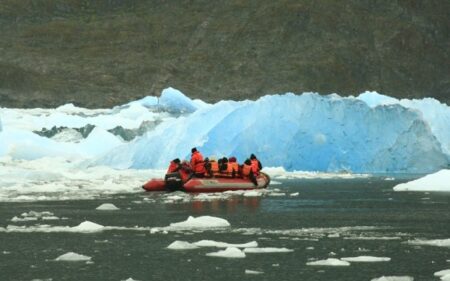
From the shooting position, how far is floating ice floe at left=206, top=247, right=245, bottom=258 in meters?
12.3

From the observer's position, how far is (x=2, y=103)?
92875 millimetres

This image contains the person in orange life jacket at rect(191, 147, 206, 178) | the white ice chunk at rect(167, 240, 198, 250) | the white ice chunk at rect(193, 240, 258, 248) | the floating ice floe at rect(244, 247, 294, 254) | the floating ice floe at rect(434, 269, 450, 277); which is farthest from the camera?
the person in orange life jacket at rect(191, 147, 206, 178)

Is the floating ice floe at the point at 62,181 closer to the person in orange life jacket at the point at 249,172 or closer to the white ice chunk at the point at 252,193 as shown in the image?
the person in orange life jacket at the point at 249,172

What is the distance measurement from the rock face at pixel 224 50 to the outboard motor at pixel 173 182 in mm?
70376

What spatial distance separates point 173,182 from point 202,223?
9.37m

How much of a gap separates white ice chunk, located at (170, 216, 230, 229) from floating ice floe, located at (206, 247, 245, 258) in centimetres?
323

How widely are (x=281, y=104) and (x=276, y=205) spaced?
1568 centimetres

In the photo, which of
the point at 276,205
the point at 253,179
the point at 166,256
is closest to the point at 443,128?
the point at 253,179

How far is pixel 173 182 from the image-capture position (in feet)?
83.1

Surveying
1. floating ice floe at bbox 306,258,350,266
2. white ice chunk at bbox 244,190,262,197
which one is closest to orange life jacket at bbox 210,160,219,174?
white ice chunk at bbox 244,190,262,197

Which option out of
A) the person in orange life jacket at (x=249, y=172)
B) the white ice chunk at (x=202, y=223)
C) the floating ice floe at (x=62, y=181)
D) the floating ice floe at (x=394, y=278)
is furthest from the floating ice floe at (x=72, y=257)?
the person in orange life jacket at (x=249, y=172)

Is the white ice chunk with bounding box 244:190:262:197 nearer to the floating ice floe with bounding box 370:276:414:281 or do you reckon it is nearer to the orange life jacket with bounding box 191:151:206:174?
the orange life jacket with bounding box 191:151:206:174

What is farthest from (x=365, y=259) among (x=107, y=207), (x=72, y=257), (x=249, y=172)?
(x=249, y=172)

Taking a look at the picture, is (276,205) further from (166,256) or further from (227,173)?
(166,256)
